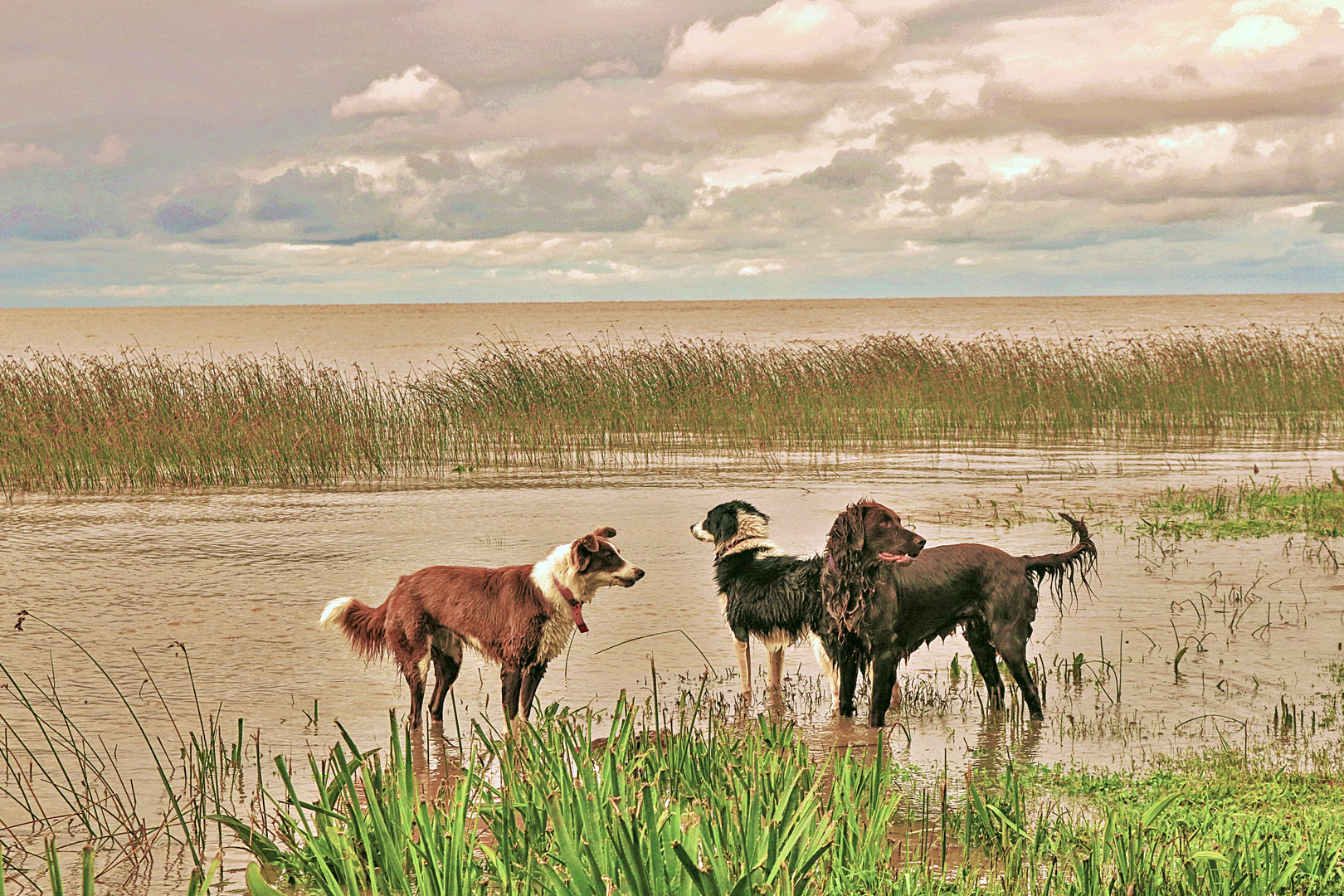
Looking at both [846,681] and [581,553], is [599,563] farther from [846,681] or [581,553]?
[846,681]

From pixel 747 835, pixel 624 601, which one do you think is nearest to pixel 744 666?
pixel 624 601

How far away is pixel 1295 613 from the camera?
796 cm

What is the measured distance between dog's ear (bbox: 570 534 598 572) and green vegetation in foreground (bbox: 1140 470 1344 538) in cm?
661

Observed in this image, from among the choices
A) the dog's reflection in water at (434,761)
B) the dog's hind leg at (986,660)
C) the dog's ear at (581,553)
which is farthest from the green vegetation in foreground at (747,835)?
the dog's ear at (581,553)

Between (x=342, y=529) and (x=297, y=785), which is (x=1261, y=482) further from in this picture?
(x=297, y=785)

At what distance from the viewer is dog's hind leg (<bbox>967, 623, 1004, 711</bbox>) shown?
617 centimetres

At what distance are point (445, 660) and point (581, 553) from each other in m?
0.95

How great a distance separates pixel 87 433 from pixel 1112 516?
41.4ft

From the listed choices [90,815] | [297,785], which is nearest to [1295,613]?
[297,785]

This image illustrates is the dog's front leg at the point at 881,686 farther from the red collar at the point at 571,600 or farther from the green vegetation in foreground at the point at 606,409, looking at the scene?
the green vegetation in foreground at the point at 606,409

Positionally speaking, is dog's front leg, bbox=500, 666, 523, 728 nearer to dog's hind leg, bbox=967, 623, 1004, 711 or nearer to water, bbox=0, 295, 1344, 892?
water, bbox=0, 295, 1344, 892

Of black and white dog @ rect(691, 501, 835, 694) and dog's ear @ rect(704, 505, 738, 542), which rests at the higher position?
dog's ear @ rect(704, 505, 738, 542)

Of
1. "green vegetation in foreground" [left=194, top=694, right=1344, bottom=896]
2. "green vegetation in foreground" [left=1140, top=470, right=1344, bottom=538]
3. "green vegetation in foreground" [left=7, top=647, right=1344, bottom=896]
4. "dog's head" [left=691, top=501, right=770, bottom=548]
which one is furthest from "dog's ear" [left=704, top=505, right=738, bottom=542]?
"green vegetation in foreground" [left=1140, top=470, right=1344, bottom=538]

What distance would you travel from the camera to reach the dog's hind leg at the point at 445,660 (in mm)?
6234
